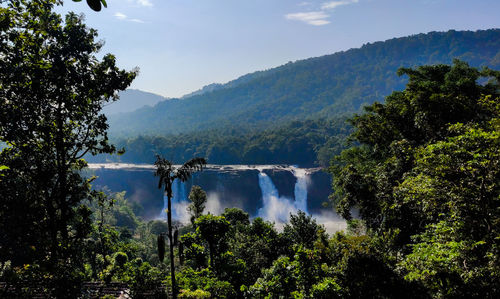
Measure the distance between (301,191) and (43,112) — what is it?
257ft

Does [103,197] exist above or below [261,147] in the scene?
below

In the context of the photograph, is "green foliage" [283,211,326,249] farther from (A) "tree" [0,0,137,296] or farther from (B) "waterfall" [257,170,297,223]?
(B) "waterfall" [257,170,297,223]

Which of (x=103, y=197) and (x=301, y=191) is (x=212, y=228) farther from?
(x=301, y=191)

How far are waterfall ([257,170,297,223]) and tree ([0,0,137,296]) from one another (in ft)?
216

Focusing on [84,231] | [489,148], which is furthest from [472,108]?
[84,231]

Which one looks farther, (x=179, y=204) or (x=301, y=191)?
(x=179, y=204)

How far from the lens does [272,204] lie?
82.6 metres

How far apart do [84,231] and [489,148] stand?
14.6m

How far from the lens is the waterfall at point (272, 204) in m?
76.9

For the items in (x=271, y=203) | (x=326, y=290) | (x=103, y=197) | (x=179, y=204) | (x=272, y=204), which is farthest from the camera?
(x=179, y=204)

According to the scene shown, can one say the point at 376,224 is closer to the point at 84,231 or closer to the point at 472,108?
the point at 472,108

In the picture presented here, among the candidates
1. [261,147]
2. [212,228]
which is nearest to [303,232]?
[212,228]

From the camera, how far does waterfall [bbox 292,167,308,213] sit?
8060 cm

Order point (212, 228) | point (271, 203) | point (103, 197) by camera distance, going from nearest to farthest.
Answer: point (103, 197) → point (212, 228) → point (271, 203)
